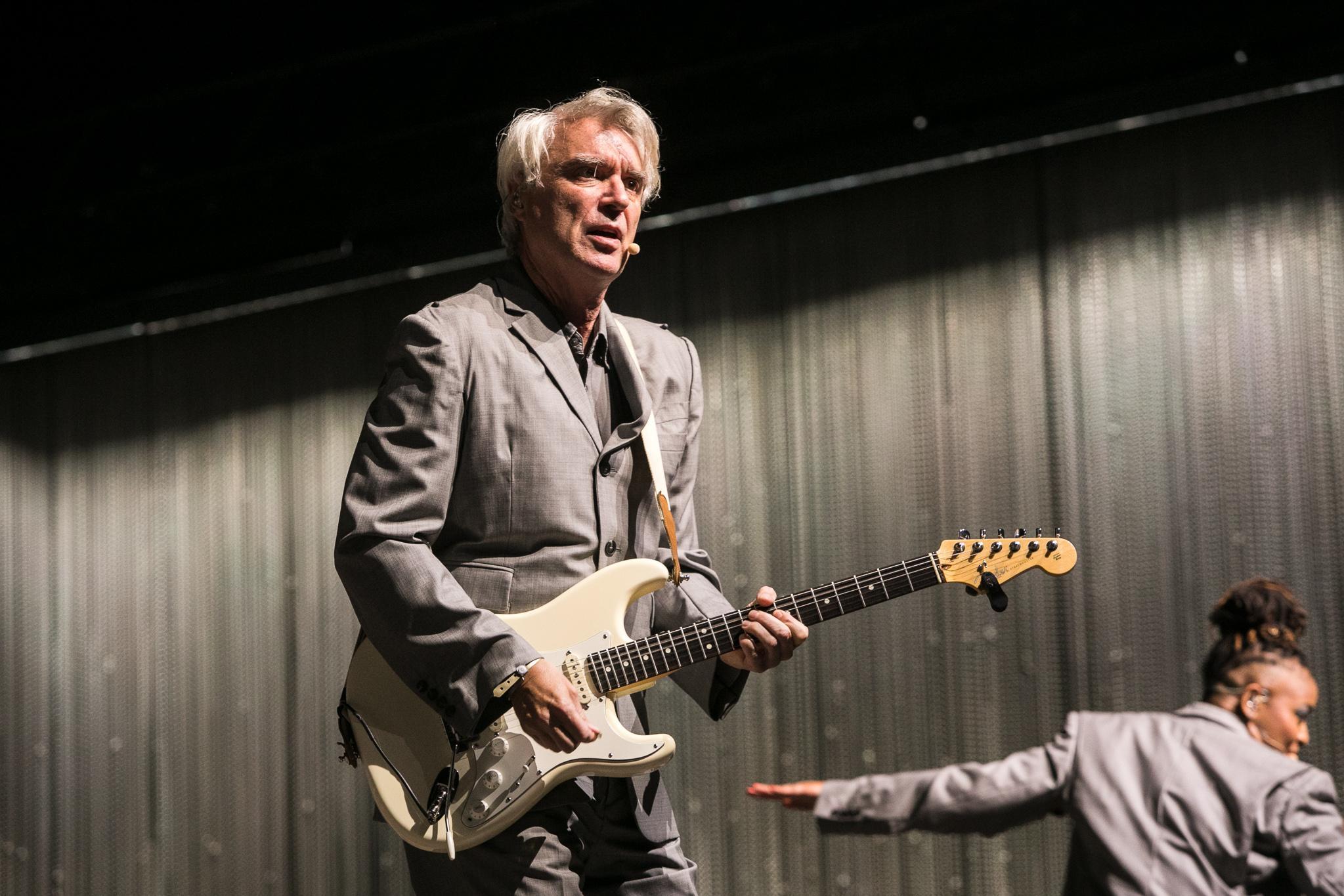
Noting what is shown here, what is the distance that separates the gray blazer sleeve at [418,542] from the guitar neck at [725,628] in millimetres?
178

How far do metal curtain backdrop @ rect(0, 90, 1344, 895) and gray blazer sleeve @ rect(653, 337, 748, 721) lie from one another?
2.10 m

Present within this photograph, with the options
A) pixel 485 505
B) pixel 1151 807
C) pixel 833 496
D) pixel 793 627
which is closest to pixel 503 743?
pixel 485 505

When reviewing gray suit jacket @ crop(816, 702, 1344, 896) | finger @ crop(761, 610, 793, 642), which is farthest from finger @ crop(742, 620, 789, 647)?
gray suit jacket @ crop(816, 702, 1344, 896)

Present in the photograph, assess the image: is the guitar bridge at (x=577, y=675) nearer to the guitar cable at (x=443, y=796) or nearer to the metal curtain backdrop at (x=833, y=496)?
the guitar cable at (x=443, y=796)

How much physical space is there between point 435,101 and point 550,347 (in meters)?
2.42

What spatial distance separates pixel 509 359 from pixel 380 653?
0.54 meters

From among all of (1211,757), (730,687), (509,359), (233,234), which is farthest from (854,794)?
(233,234)

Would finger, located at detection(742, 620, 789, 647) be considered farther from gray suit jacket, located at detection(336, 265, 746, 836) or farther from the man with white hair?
gray suit jacket, located at detection(336, 265, 746, 836)

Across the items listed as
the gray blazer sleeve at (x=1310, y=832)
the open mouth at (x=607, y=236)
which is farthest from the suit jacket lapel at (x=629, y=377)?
the gray blazer sleeve at (x=1310, y=832)

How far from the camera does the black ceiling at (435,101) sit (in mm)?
4098

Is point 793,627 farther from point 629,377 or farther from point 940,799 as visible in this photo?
point 940,799

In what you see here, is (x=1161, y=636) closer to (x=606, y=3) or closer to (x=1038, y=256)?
(x=1038, y=256)

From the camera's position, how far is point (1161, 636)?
171 inches

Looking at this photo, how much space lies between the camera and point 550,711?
2.25m
